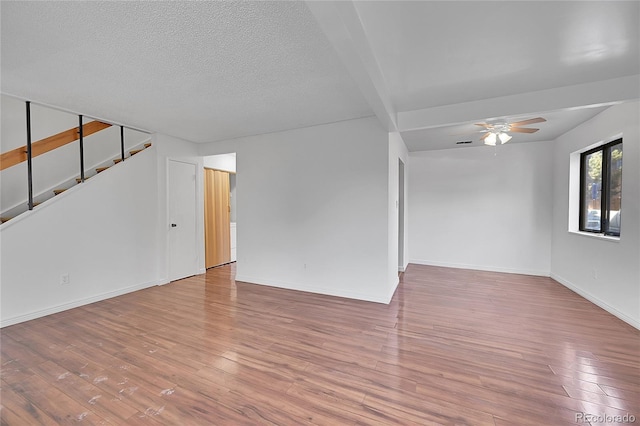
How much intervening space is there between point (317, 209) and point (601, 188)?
160 inches

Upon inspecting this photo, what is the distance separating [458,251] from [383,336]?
366 centimetres

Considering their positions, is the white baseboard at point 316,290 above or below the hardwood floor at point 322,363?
above

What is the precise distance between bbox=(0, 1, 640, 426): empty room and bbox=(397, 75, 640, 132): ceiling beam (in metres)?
0.02

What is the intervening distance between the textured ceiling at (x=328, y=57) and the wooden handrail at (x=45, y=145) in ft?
1.77

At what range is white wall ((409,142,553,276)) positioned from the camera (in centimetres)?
482

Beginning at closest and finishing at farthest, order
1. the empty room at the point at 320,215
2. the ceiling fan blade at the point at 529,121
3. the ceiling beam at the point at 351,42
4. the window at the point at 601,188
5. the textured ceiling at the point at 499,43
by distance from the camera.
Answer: the ceiling beam at the point at 351,42 < the textured ceiling at the point at 499,43 < the empty room at the point at 320,215 < the ceiling fan blade at the point at 529,121 < the window at the point at 601,188

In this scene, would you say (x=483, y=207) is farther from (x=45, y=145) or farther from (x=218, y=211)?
(x=45, y=145)

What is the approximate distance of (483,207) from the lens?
518cm

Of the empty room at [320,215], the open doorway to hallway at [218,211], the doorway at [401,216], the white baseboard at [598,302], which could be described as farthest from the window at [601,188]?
the open doorway to hallway at [218,211]

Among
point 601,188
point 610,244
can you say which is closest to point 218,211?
point 610,244

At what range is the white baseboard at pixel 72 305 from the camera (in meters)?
2.87

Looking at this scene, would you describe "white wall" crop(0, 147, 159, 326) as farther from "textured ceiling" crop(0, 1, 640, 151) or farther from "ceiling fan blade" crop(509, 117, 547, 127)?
"ceiling fan blade" crop(509, 117, 547, 127)

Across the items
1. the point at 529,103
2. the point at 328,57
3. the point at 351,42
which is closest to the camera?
the point at 351,42

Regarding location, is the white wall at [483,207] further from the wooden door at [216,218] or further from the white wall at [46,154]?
the white wall at [46,154]
